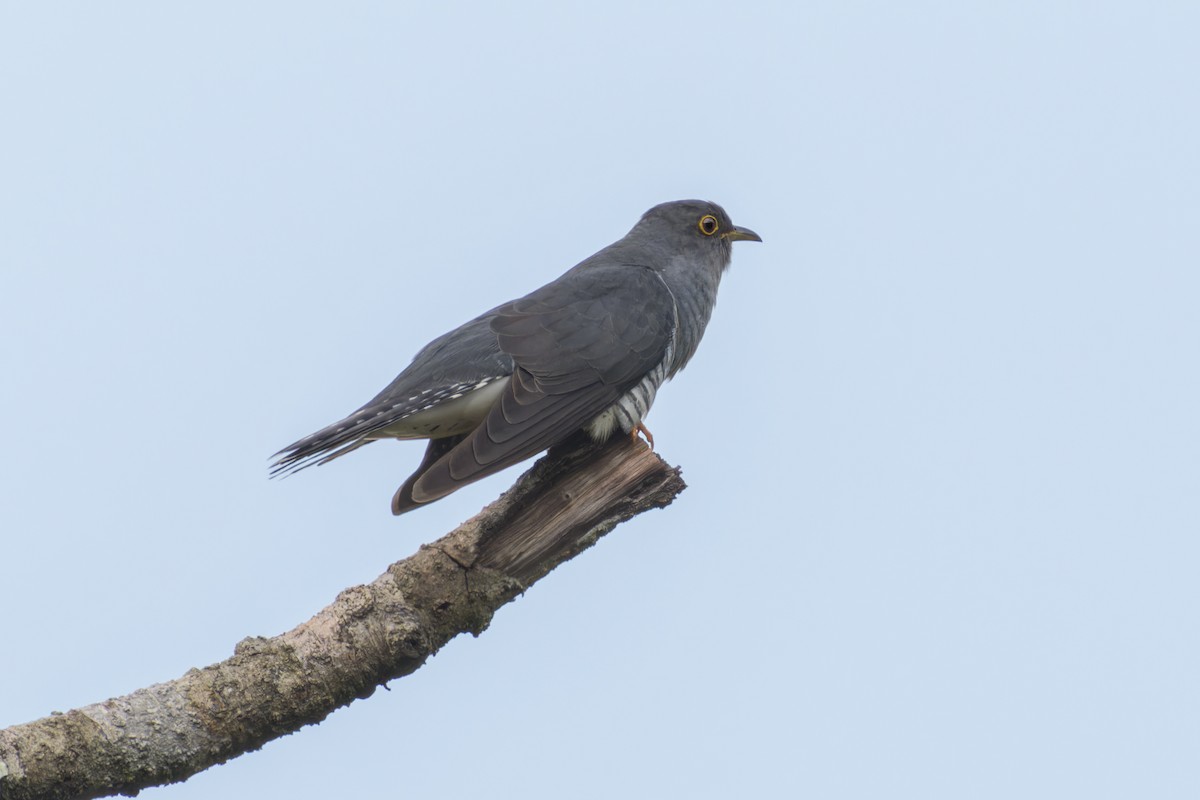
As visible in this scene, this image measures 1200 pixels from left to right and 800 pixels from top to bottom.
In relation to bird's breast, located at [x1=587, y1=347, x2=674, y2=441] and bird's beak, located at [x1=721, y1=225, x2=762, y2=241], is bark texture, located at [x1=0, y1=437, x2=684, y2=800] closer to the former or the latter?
bird's breast, located at [x1=587, y1=347, x2=674, y2=441]

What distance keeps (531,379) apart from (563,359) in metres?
0.20

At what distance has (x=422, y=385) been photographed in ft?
16.5

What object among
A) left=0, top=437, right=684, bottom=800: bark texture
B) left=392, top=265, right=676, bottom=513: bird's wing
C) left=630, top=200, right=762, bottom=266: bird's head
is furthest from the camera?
left=630, top=200, right=762, bottom=266: bird's head

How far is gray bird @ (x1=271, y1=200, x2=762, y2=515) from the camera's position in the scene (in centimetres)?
451

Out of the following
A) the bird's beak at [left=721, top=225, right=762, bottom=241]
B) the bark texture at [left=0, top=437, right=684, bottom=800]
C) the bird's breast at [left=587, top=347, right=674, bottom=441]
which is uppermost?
the bird's beak at [left=721, top=225, right=762, bottom=241]

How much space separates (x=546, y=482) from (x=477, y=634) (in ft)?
1.91

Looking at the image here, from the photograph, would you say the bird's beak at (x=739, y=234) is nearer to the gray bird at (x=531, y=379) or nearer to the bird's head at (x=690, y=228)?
the bird's head at (x=690, y=228)

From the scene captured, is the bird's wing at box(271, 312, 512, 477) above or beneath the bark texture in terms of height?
above

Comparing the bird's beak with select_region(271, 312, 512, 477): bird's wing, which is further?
the bird's beak

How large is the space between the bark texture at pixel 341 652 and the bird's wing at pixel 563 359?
14.8 inches

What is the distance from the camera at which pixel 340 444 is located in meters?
4.70

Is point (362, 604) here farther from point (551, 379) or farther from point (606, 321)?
point (606, 321)

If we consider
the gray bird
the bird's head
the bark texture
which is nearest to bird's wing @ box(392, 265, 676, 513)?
the gray bird

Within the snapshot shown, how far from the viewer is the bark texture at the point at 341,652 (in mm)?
3135
